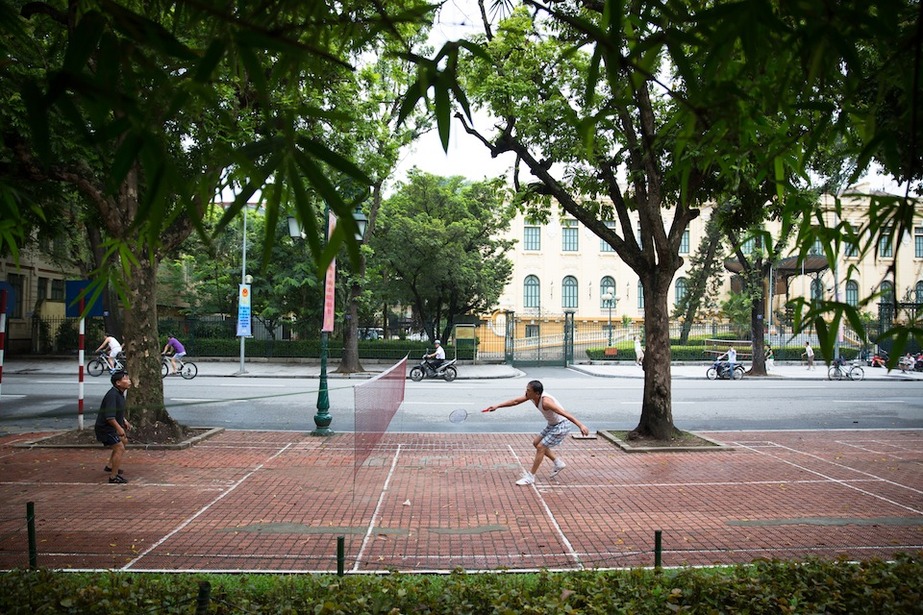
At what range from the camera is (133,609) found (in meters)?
3.36

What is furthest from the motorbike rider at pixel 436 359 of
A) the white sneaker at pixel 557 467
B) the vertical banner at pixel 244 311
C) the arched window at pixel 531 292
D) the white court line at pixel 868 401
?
the arched window at pixel 531 292

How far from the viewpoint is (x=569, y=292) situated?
A: 6091 cm

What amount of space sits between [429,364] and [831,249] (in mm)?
23225

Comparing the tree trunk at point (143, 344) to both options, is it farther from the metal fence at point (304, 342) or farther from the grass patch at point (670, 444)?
the metal fence at point (304, 342)

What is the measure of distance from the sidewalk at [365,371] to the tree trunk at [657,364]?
53.7 ft

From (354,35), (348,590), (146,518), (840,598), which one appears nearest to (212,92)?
(354,35)

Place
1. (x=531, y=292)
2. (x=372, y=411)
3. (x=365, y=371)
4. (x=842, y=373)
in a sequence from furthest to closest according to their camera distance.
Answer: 1. (x=531, y=292)
2. (x=365, y=371)
3. (x=842, y=373)
4. (x=372, y=411)

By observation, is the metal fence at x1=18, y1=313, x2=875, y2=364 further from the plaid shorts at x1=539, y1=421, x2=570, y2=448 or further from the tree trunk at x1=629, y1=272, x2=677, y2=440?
the plaid shorts at x1=539, y1=421, x2=570, y2=448

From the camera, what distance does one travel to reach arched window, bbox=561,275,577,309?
199ft

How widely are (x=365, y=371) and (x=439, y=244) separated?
728 cm

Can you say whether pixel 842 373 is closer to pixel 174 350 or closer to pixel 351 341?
pixel 351 341

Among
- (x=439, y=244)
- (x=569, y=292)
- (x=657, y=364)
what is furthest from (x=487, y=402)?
(x=569, y=292)

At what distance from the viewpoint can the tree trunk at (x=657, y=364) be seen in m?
12.1

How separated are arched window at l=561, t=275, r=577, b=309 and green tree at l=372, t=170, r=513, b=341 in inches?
906
